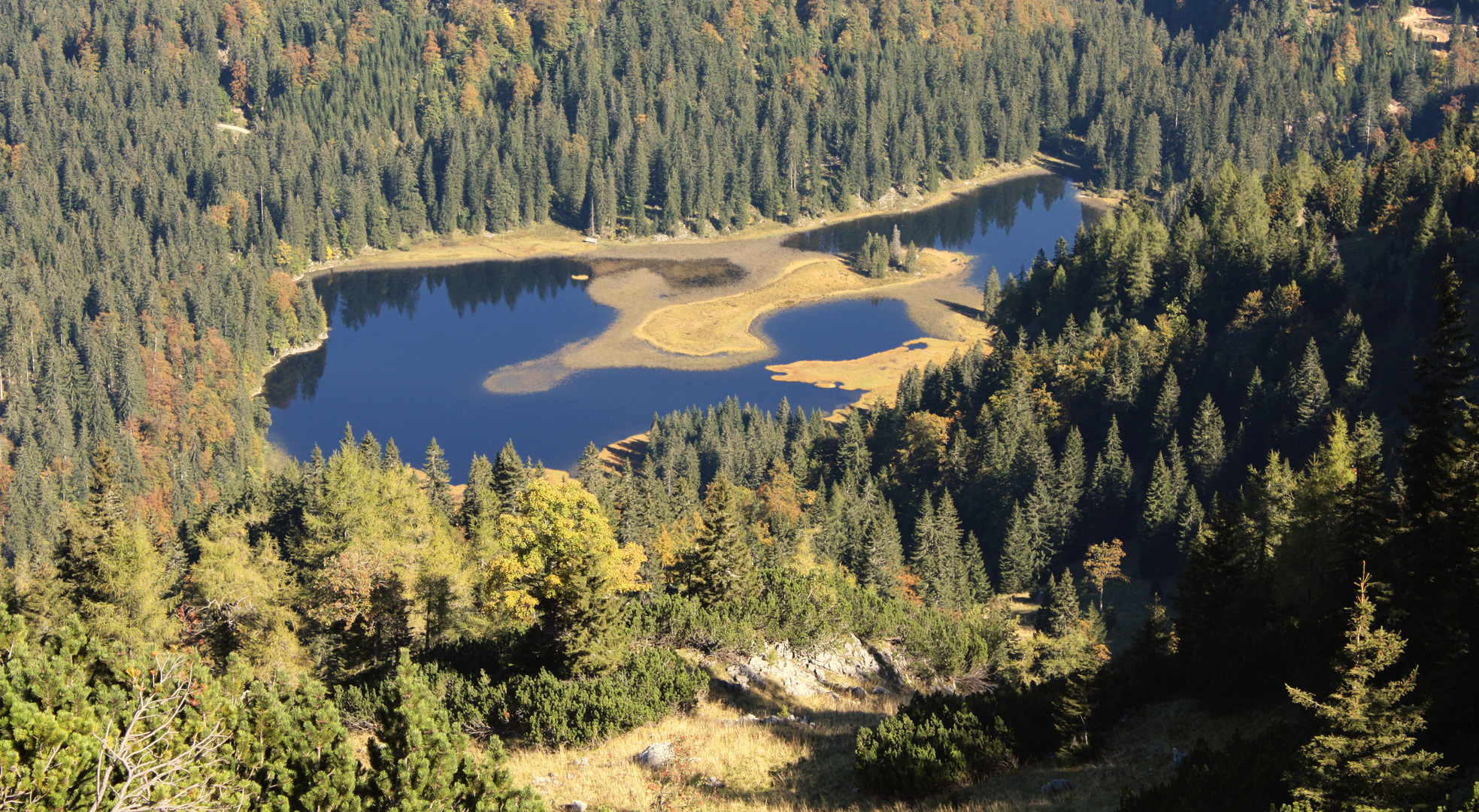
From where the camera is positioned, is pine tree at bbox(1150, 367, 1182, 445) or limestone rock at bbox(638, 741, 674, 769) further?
pine tree at bbox(1150, 367, 1182, 445)

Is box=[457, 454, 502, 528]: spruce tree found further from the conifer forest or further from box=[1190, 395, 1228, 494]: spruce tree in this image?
box=[1190, 395, 1228, 494]: spruce tree

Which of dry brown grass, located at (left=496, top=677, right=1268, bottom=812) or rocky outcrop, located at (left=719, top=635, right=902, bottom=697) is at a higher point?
dry brown grass, located at (left=496, top=677, right=1268, bottom=812)

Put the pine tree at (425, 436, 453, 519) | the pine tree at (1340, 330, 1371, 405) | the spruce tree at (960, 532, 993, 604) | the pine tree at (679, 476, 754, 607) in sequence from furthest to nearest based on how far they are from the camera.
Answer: the pine tree at (1340, 330, 1371, 405)
the spruce tree at (960, 532, 993, 604)
the pine tree at (425, 436, 453, 519)
the pine tree at (679, 476, 754, 607)

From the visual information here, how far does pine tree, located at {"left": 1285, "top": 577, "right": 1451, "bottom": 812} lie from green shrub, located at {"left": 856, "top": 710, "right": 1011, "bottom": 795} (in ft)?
39.0

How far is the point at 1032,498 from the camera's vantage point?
126188mm

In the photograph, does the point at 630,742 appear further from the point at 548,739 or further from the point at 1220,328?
the point at 1220,328

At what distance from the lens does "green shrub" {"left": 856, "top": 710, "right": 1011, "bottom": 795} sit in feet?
124

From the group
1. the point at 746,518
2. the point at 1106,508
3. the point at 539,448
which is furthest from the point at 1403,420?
the point at 539,448

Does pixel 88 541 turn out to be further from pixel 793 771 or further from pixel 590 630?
pixel 793 771

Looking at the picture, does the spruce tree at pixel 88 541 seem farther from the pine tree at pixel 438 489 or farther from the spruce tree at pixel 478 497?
the pine tree at pixel 438 489

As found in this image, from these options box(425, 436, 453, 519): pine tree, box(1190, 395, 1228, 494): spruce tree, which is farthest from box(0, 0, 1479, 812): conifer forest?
box(425, 436, 453, 519): pine tree

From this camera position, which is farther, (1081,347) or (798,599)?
(1081,347)

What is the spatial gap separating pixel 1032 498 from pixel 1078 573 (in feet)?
29.3

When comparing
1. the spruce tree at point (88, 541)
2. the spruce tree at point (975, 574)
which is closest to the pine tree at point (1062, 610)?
the spruce tree at point (975, 574)
